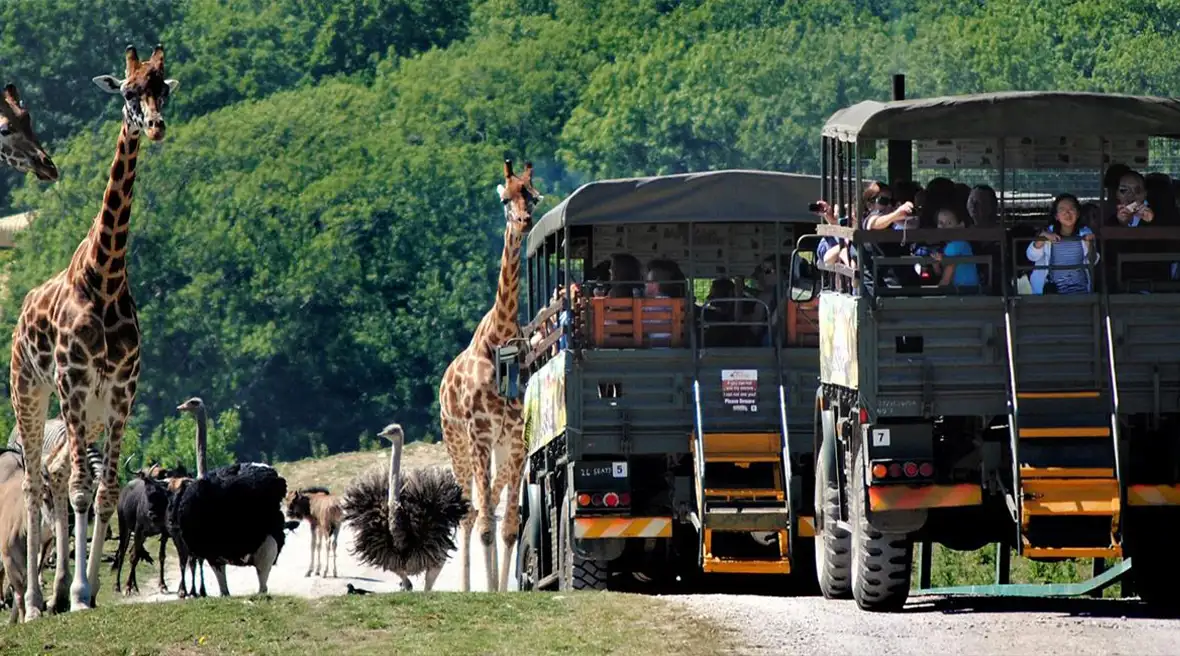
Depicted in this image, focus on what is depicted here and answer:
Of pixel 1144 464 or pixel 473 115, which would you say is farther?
pixel 473 115

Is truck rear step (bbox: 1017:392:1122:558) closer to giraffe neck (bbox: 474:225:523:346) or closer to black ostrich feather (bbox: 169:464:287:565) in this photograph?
black ostrich feather (bbox: 169:464:287:565)

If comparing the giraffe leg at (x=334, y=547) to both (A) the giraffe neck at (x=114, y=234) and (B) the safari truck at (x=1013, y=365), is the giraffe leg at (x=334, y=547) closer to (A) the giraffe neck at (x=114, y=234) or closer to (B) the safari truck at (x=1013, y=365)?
(A) the giraffe neck at (x=114, y=234)

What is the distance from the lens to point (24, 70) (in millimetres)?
95438

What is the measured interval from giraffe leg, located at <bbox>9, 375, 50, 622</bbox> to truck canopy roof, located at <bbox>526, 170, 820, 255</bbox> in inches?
181

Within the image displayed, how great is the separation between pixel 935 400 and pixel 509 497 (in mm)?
10060

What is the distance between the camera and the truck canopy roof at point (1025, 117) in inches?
732

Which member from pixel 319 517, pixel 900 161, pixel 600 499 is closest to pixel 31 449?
pixel 600 499

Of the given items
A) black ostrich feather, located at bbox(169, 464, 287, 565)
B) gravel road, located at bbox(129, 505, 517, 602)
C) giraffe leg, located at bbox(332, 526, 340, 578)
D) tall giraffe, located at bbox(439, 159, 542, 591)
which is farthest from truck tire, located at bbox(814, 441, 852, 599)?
giraffe leg, located at bbox(332, 526, 340, 578)

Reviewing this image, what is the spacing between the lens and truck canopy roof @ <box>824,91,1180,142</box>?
18.6 metres

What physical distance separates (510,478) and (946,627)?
1100cm

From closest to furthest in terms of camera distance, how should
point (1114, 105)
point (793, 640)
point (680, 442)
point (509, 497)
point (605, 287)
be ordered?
point (793, 640), point (1114, 105), point (680, 442), point (605, 287), point (509, 497)

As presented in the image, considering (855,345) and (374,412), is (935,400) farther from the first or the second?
(374,412)

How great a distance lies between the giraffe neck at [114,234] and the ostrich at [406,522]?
209 inches

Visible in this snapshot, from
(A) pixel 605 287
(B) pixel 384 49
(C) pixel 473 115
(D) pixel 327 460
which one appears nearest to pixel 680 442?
(A) pixel 605 287
